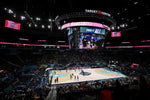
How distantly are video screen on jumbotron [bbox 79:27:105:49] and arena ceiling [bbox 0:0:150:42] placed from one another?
17.7 feet

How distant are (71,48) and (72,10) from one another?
10554 millimetres

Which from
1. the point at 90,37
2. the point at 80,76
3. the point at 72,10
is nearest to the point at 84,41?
the point at 90,37

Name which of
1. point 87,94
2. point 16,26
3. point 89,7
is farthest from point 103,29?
point 16,26

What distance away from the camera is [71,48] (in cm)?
2281

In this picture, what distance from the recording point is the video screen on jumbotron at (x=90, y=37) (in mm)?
20528

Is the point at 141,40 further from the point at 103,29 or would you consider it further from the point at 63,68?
the point at 63,68

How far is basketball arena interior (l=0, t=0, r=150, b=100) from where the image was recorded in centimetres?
1093

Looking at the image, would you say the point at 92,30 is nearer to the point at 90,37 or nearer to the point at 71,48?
the point at 90,37

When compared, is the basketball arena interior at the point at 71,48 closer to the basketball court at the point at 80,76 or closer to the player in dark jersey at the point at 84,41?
the basketball court at the point at 80,76

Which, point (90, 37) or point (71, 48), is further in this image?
point (71, 48)

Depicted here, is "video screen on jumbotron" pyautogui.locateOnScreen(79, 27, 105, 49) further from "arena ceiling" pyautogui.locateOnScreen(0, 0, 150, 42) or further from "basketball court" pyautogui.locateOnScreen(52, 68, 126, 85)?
"basketball court" pyautogui.locateOnScreen(52, 68, 126, 85)

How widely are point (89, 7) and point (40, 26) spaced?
95.6 feet

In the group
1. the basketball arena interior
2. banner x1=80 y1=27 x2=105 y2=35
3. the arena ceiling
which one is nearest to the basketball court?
the basketball arena interior

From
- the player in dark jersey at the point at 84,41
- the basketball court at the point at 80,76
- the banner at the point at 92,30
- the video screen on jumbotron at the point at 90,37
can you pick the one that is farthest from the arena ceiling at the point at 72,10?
the basketball court at the point at 80,76
